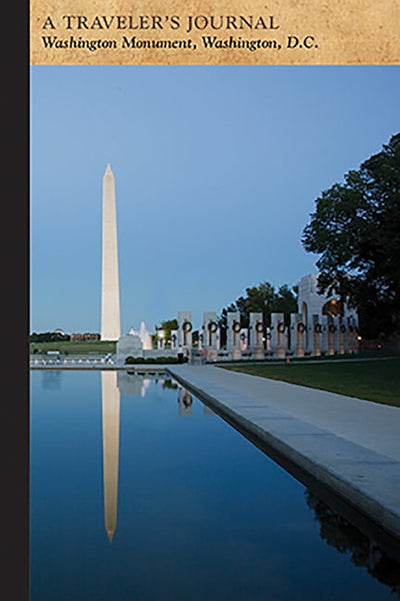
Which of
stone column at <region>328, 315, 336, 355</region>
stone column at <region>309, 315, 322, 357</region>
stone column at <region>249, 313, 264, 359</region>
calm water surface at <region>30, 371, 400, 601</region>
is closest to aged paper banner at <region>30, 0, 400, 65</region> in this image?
calm water surface at <region>30, 371, 400, 601</region>

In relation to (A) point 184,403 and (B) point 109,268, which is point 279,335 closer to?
(B) point 109,268

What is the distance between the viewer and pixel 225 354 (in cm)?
4834

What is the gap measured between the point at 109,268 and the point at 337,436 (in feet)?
133

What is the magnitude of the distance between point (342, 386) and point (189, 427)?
8135 mm

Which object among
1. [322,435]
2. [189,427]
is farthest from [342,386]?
[322,435]

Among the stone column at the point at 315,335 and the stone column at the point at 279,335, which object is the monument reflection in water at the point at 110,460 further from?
the stone column at the point at 315,335

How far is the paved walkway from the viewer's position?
16.4 feet

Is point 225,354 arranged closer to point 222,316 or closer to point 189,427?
point 189,427

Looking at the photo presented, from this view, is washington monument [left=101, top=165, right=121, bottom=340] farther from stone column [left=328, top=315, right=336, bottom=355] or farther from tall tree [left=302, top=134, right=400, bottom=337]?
stone column [left=328, top=315, right=336, bottom=355]

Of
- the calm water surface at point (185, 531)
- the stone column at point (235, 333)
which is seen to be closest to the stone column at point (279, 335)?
the stone column at point (235, 333)

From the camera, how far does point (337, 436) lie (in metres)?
7.80

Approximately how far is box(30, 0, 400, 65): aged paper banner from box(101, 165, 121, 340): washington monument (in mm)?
42863

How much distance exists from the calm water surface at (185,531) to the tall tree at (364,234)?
17.1 m

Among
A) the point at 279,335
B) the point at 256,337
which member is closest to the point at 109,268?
the point at 256,337
